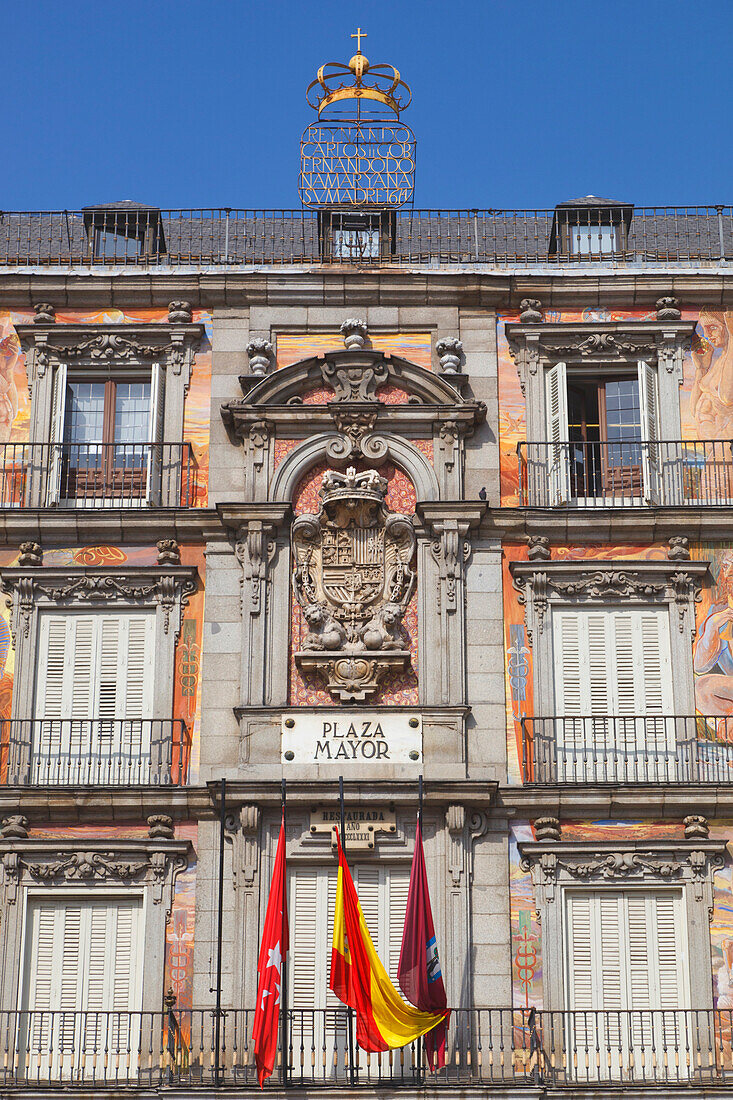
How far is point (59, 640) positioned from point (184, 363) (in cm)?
457

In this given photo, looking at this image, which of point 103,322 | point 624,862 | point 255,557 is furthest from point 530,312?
point 624,862

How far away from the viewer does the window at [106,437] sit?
27875mm

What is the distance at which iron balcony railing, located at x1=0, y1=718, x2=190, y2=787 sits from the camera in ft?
85.9

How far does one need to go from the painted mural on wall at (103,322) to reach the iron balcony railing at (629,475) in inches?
184

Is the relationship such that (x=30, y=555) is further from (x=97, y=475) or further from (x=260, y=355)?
(x=260, y=355)

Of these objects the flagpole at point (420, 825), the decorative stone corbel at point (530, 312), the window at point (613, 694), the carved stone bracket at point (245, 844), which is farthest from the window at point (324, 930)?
the decorative stone corbel at point (530, 312)

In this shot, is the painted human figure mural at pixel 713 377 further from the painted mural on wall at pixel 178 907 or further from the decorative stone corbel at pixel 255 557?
the painted mural on wall at pixel 178 907

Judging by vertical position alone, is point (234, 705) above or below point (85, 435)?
below

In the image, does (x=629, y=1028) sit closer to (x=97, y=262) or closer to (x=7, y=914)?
(x=7, y=914)

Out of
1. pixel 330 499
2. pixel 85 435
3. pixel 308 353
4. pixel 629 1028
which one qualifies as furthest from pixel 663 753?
pixel 85 435

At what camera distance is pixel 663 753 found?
2628cm

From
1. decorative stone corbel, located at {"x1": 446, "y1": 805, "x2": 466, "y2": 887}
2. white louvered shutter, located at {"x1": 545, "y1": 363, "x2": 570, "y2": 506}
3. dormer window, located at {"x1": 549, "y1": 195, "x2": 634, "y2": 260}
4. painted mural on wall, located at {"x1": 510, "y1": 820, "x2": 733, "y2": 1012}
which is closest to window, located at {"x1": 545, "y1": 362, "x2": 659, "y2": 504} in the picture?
white louvered shutter, located at {"x1": 545, "y1": 363, "x2": 570, "y2": 506}

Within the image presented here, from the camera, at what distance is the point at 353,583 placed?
88.8ft

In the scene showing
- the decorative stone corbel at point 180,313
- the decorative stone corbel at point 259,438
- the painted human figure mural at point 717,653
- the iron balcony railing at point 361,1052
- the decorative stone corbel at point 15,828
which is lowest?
the iron balcony railing at point 361,1052
